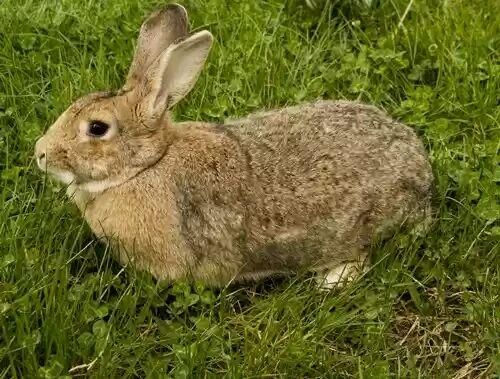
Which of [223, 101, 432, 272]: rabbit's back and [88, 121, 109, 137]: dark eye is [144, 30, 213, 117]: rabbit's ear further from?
[223, 101, 432, 272]: rabbit's back

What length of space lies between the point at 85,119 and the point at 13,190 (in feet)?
2.14

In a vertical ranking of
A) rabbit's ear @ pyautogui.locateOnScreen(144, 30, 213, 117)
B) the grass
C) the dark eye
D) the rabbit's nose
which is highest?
rabbit's ear @ pyautogui.locateOnScreen(144, 30, 213, 117)

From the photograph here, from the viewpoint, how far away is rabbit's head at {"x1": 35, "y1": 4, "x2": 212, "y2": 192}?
4.84m

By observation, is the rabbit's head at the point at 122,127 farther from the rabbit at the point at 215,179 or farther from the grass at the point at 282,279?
the grass at the point at 282,279

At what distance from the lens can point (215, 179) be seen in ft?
16.5

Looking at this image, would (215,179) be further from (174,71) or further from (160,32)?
(160,32)

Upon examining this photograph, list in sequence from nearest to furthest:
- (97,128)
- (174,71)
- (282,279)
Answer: (97,128), (174,71), (282,279)

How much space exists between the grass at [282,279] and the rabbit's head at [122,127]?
279mm

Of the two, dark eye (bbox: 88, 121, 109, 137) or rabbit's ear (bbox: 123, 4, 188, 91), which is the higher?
rabbit's ear (bbox: 123, 4, 188, 91)

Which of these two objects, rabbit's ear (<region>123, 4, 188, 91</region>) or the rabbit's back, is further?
rabbit's ear (<region>123, 4, 188, 91</region>)

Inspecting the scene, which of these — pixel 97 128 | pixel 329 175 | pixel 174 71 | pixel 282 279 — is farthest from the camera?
pixel 282 279

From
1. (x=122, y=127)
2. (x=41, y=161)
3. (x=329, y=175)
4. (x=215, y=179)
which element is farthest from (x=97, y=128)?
(x=329, y=175)

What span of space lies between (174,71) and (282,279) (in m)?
1.27

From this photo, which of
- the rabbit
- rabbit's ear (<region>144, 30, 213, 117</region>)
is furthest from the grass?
rabbit's ear (<region>144, 30, 213, 117</region>)
